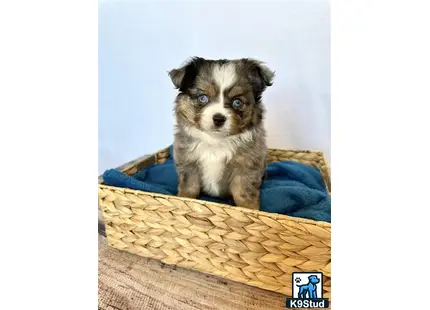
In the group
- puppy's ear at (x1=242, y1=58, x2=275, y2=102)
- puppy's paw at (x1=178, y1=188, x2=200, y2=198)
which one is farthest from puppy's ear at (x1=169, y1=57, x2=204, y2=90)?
puppy's paw at (x1=178, y1=188, x2=200, y2=198)

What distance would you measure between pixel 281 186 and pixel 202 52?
0.76 meters

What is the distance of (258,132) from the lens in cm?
193

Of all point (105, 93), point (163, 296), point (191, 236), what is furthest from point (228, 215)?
point (105, 93)

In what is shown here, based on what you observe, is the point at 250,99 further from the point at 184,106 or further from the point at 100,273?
the point at 100,273

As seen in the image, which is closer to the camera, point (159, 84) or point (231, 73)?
point (231, 73)

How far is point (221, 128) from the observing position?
1752 millimetres

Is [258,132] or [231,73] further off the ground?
[231,73]

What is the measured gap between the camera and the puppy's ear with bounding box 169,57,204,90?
5.96ft
